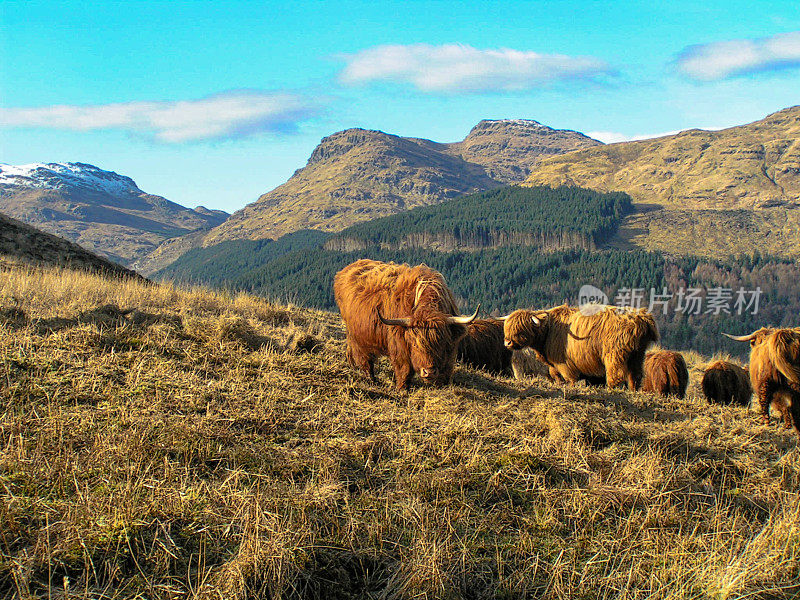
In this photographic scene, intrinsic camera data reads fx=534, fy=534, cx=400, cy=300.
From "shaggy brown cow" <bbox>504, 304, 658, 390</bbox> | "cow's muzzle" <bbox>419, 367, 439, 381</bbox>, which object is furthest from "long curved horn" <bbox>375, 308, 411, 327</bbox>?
"shaggy brown cow" <bbox>504, 304, 658, 390</bbox>

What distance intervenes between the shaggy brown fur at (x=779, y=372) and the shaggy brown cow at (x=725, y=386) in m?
2.03

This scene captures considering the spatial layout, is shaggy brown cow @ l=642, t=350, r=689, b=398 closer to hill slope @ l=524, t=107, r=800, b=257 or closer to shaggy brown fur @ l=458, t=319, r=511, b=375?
shaggy brown fur @ l=458, t=319, r=511, b=375

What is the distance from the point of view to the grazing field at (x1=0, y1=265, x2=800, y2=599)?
312cm

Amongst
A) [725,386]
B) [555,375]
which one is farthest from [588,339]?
[725,386]

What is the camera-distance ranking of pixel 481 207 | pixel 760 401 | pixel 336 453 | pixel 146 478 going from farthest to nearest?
pixel 481 207
pixel 760 401
pixel 336 453
pixel 146 478

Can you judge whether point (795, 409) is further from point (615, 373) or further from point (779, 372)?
point (615, 373)

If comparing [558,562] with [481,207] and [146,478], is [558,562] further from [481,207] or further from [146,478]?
[481,207]

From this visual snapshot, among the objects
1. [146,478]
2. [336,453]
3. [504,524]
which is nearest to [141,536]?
[146,478]

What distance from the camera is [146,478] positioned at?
3830mm

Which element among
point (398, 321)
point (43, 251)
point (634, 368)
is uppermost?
point (43, 251)

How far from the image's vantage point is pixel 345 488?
404 centimetres

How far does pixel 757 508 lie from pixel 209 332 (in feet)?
22.8

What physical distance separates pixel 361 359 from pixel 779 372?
693cm

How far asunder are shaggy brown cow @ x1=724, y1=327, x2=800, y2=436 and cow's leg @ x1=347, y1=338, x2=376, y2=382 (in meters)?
6.18
